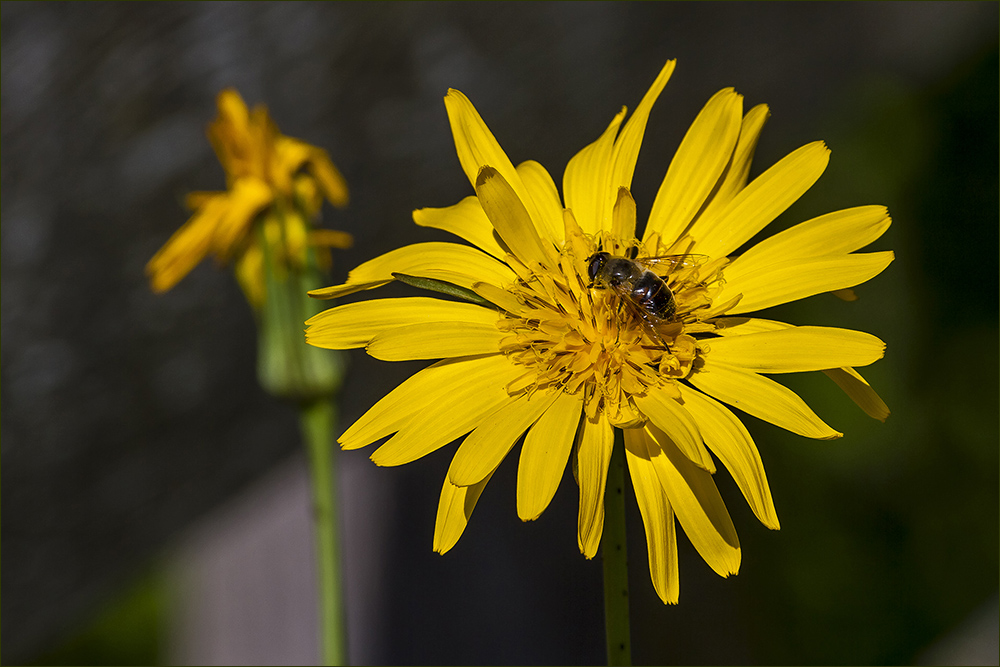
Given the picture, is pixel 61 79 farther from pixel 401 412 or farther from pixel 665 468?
pixel 665 468

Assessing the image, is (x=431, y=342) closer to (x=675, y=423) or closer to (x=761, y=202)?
(x=675, y=423)

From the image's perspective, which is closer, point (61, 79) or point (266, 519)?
point (61, 79)

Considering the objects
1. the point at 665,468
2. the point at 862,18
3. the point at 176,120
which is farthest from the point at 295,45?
the point at 862,18

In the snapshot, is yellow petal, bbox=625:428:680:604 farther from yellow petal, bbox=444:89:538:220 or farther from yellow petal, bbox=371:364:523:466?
yellow petal, bbox=444:89:538:220

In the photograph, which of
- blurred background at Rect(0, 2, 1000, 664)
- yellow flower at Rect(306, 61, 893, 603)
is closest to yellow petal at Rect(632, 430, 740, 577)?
yellow flower at Rect(306, 61, 893, 603)

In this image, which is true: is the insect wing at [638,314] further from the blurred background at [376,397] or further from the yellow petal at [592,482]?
the blurred background at [376,397]

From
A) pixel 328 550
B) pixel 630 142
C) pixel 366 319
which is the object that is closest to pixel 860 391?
pixel 630 142

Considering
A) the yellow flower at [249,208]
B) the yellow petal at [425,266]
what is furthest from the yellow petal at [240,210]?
the yellow petal at [425,266]
